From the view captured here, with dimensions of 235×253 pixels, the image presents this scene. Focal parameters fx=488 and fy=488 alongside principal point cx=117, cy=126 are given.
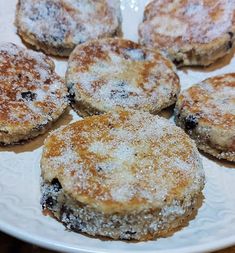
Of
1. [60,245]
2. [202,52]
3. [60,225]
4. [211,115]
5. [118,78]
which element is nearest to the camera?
[60,245]

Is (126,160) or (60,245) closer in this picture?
(60,245)

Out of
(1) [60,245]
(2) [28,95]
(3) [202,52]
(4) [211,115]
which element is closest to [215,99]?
(4) [211,115]

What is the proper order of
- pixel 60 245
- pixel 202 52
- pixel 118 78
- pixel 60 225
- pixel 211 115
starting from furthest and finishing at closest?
1. pixel 202 52
2. pixel 118 78
3. pixel 211 115
4. pixel 60 225
5. pixel 60 245

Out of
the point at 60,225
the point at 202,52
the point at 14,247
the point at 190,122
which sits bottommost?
the point at 14,247

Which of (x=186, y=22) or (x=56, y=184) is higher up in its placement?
(x=186, y=22)

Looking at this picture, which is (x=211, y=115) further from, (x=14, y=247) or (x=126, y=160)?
(x=14, y=247)

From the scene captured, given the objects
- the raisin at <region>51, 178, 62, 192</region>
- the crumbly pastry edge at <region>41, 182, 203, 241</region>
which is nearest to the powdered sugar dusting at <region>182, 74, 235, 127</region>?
the crumbly pastry edge at <region>41, 182, 203, 241</region>

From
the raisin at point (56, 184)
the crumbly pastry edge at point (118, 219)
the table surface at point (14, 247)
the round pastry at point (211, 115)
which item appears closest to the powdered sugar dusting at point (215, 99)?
the round pastry at point (211, 115)

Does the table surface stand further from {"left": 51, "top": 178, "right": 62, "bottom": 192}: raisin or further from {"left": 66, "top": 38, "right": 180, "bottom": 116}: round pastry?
{"left": 66, "top": 38, "right": 180, "bottom": 116}: round pastry
